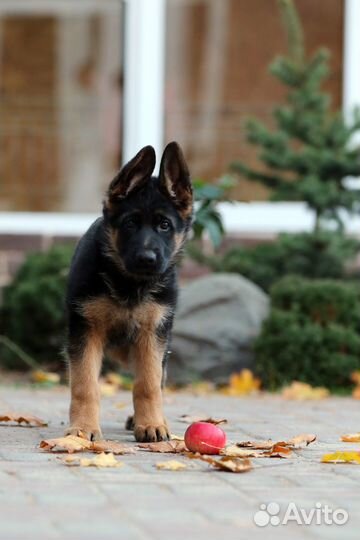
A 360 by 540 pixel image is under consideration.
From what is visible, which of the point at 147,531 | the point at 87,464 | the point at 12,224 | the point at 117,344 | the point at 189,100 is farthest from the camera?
the point at 189,100

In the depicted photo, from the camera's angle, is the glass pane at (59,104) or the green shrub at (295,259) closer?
the green shrub at (295,259)

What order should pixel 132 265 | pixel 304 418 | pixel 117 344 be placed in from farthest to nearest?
1. pixel 304 418
2. pixel 117 344
3. pixel 132 265

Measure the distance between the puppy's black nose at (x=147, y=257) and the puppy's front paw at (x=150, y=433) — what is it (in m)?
0.74

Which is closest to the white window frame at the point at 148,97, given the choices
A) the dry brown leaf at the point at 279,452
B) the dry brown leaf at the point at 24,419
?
the dry brown leaf at the point at 24,419

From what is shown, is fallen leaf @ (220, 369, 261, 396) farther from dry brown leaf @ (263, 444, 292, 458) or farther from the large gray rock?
dry brown leaf @ (263, 444, 292, 458)

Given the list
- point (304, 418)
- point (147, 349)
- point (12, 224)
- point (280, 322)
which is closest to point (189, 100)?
point (12, 224)

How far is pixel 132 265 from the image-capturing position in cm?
489

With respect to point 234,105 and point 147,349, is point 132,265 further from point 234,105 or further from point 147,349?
point 234,105

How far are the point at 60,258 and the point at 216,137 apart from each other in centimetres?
276

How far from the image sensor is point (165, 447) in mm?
4699

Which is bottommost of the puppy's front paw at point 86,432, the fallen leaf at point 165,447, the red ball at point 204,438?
the fallen leaf at point 165,447

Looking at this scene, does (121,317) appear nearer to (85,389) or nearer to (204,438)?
(85,389)

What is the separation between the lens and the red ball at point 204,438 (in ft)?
14.6

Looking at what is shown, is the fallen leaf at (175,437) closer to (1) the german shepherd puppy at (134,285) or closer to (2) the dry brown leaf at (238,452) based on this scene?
(1) the german shepherd puppy at (134,285)
